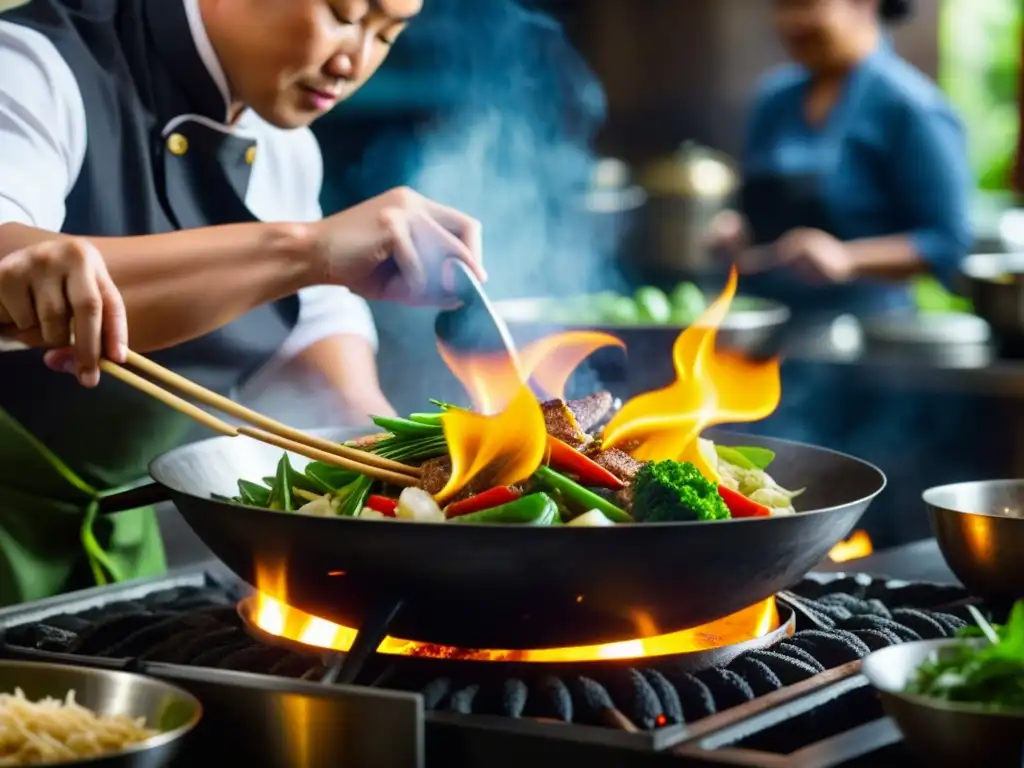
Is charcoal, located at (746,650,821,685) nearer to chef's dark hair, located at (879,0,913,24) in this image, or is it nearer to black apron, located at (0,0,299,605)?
black apron, located at (0,0,299,605)

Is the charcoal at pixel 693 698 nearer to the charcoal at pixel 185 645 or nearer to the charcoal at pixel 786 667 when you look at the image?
the charcoal at pixel 786 667

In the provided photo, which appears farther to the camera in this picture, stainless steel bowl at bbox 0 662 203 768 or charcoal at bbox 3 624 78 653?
charcoal at bbox 3 624 78 653

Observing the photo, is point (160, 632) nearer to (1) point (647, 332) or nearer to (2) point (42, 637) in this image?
(2) point (42, 637)

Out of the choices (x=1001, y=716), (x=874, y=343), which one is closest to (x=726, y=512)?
(x=1001, y=716)

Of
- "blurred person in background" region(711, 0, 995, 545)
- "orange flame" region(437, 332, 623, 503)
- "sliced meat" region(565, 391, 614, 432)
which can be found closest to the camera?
"orange flame" region(437, 332, 623, 503)

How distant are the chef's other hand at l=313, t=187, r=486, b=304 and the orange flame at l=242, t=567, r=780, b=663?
0.49 m

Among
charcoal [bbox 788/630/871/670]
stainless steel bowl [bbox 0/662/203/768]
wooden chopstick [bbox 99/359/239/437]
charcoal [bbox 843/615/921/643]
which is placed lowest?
charcoal [bbox 843/615/921/643]

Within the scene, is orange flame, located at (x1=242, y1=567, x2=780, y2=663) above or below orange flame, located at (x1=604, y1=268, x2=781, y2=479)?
below

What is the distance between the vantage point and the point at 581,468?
1.79 meters

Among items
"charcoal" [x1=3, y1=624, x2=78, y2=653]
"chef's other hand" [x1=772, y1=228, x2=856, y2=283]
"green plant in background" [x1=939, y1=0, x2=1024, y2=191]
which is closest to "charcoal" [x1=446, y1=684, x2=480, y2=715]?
"charcoal" [x1=3, y1=624, x2=78, y2=653]

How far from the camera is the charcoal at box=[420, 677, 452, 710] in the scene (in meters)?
1.56

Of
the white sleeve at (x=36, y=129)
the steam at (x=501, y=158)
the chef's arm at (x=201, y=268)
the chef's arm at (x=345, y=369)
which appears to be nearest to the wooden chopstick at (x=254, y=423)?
the chef's arm at (x=201, y=268)

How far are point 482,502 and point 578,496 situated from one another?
114 millimetres

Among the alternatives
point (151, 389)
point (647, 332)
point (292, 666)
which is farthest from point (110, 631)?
point (647, 332)
